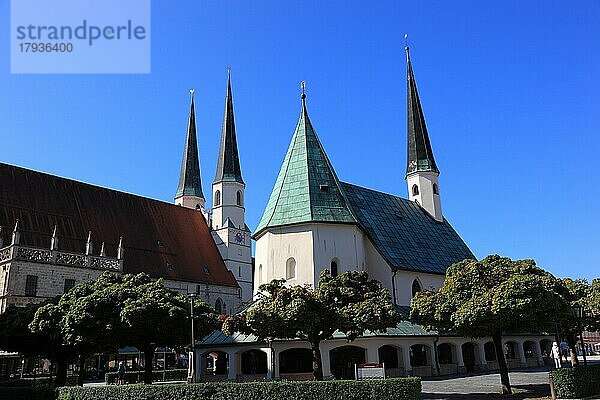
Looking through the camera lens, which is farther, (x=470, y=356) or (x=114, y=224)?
(x=114, y=224)

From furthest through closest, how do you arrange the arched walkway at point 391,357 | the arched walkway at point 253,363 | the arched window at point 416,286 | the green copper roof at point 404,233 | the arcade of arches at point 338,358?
the arched window at point 416,286
the green copper roof at point 404,233
the arched walkway at point 253,363
the arched walkway at point 391,357
the arcade of arches at point 338,358

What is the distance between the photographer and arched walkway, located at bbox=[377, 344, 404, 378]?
30.8 metres

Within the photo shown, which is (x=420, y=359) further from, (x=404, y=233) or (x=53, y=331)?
(x=53, y=331)

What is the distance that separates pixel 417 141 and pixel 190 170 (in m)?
39.5

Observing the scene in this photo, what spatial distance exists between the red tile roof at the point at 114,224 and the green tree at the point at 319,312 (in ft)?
105

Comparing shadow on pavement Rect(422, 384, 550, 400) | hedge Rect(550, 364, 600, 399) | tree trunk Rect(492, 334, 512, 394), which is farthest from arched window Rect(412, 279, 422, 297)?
hedge Rect(550, 364, 600, 399)

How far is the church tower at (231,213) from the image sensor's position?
237 ft

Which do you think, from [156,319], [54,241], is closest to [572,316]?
[156,319]

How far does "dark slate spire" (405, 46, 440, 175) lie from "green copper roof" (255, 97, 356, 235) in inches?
720

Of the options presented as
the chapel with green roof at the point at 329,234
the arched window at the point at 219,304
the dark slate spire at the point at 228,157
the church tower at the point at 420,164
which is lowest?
the arched window at the point at 219,304

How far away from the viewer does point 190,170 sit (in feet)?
266

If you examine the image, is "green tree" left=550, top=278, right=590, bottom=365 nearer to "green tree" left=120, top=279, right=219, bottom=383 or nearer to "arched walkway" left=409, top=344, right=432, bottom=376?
"arched walkway" left=409, top=344, right=432, bottom=376

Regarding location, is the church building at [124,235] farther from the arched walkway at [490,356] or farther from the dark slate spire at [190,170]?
the arched walkway at [490,356]

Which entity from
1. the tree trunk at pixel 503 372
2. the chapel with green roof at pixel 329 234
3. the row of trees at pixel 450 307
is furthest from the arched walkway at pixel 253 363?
the tree trunk at pixel 503 372
